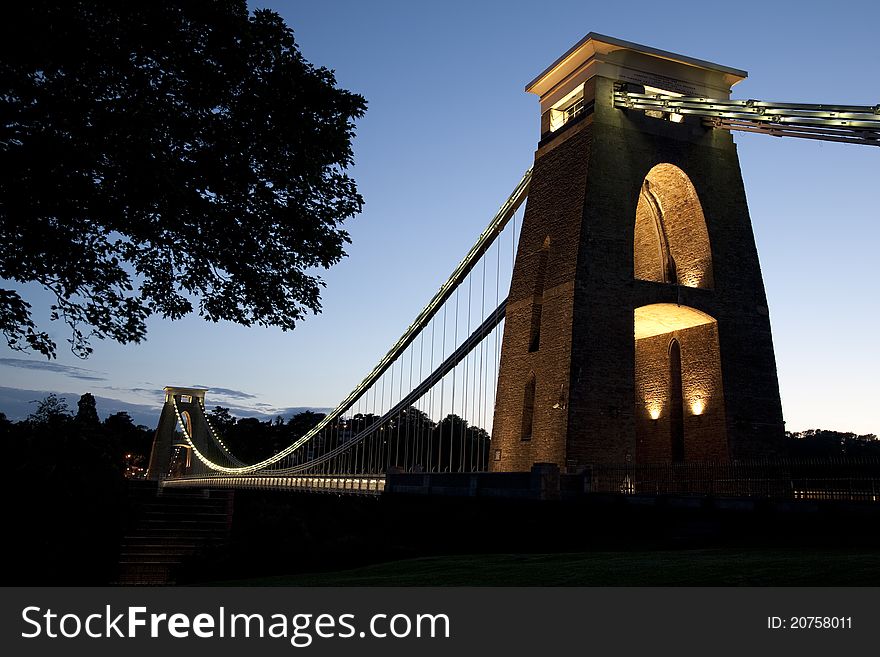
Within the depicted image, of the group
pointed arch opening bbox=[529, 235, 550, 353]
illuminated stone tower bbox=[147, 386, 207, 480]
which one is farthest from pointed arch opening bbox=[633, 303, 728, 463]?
illuminated stone tower bbox=[147, 386, 207, 480]

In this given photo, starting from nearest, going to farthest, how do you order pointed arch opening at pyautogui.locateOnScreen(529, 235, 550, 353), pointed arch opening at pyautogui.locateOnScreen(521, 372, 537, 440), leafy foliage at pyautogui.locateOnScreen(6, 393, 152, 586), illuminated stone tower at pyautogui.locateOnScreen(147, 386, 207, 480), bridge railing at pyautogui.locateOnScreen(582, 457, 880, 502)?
bridge railing at pyautogui.locateOnScreen(582, 457, 880, 502)
leafy foliage at pyautogui.locateOnScreen(6, 393, 152, 586)
pointed arch opening at pyautogui.locateOnScreen(521, 372, 537, 440)
pointed arch opening at pyautogui.locateOnScreen(529, 235, 550, 353)
illuminated stone tower at pyautogui.locateOnScreen(147, 386, 207, 480)

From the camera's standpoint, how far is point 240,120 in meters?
Result: 11.2

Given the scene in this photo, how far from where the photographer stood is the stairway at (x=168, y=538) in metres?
30.5

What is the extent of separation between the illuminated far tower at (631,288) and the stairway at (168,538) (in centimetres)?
1355

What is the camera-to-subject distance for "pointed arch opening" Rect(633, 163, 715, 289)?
26859 mm

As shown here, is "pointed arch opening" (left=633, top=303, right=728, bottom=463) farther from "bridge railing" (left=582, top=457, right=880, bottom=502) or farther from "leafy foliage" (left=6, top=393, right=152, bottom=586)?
"leafy foliage" (left=6, top=393, right=152, bottom=586)

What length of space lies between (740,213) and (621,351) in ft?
23.0

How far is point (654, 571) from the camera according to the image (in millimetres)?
10008

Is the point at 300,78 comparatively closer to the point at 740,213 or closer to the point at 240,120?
the point at 240,120

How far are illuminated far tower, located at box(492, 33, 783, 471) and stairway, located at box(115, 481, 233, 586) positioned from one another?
13.6 m

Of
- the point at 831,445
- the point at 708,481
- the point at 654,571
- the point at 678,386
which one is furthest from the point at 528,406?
the point at 831,445

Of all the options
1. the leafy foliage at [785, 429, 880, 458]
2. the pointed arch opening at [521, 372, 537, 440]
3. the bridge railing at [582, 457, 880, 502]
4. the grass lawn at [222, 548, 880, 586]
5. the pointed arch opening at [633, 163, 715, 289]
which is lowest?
the grass lawn at [222, 548, 880, 586]

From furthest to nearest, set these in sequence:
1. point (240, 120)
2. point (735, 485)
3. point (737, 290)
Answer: point (737, 290) → point (735, 485) → point (240, 120)

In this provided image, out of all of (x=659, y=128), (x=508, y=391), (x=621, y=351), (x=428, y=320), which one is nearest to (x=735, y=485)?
(x=621, y=351)
